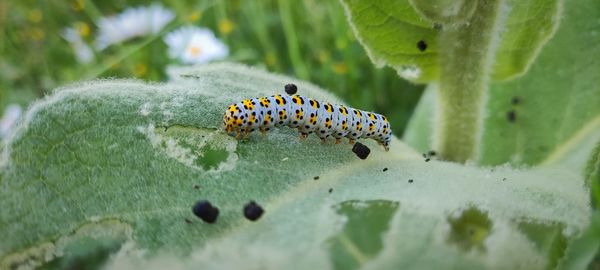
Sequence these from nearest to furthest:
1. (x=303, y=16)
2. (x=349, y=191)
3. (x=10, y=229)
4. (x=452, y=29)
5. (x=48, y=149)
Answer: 1. (x=10, y=229)
2. (x=48, y=149)
3. (x=349, y=191)
4. (x=452, y=29)
5. (x=303, y=16)

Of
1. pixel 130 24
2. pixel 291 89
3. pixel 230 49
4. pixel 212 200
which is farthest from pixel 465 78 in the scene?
pixel 130 24

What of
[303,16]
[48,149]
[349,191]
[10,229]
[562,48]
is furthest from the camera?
[303,16]

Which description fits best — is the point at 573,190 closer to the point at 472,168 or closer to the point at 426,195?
the point at 472,168

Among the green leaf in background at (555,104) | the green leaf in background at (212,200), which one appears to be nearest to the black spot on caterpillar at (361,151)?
the green leaf in background at (212,200)

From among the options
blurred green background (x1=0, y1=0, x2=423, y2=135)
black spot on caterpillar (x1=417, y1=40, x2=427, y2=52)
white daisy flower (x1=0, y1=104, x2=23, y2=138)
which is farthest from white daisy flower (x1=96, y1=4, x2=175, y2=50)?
black spot on caterpillar (x1=417, y1=40, x2=427, y2=52)

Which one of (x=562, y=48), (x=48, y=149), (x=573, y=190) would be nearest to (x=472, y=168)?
(x=573, y=190)

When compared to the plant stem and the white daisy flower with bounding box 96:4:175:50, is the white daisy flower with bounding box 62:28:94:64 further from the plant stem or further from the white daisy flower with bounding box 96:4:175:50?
the plant stem

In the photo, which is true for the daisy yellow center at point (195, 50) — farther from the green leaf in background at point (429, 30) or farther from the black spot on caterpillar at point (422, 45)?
the black spot on caterpillar at point (422, 45)

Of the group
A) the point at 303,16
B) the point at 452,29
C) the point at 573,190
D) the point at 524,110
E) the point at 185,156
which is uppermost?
the point at 303,16
